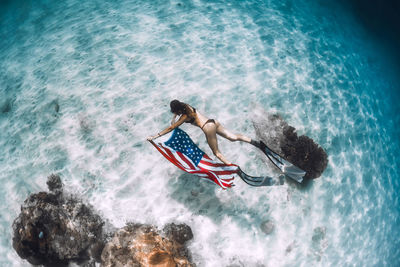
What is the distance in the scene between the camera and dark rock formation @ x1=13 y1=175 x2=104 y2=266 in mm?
4215

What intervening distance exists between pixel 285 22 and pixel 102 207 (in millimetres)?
12467

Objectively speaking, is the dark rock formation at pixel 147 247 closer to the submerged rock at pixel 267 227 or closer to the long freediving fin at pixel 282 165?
the submerged rock at pixel 267 227

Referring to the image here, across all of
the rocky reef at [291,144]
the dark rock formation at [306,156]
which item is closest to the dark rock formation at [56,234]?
the rocky reef at [291,144]

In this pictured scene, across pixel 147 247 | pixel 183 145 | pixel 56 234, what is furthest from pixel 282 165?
pixel 56 234

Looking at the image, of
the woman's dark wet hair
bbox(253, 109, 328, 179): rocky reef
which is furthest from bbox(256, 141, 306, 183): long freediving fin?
the woman's dark wet hair

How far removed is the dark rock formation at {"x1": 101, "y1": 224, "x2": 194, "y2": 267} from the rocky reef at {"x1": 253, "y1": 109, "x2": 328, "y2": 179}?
12.2 feet

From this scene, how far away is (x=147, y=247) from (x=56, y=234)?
2304 mm

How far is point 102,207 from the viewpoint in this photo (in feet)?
16.2

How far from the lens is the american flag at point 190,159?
4.22m

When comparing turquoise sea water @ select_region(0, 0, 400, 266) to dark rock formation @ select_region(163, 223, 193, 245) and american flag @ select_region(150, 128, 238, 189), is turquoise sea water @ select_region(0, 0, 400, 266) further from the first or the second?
american flag @ select_region(150, 128, 238, 189)

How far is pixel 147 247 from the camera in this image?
3.78m

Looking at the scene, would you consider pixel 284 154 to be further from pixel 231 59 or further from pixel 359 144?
pixel 231 59

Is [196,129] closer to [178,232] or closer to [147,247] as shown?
[178,232]

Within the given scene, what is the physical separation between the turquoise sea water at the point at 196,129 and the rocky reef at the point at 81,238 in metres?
0.35
